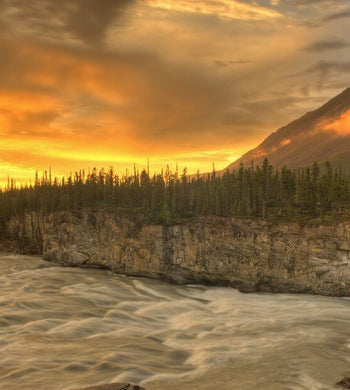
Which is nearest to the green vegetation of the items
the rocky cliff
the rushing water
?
the rocky cliff

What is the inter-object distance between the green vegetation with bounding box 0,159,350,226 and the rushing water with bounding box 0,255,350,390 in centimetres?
1465

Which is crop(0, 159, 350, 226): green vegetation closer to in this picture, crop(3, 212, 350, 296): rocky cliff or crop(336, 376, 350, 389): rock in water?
crop(3, 212, 350, 296): rocky cliff

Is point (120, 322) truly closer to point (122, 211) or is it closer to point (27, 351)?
point (27, 351)

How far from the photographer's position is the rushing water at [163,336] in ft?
74.7

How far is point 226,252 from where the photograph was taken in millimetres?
54750

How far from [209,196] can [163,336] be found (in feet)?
168

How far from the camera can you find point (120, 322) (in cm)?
3669

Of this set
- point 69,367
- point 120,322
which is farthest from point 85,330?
point 69,367

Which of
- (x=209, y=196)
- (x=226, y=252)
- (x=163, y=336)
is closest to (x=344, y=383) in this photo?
(x=163, y=336)

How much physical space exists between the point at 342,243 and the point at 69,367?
3829cm

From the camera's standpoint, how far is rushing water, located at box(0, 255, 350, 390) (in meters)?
22.8

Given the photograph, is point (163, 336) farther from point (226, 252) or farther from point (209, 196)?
point (209, 196)

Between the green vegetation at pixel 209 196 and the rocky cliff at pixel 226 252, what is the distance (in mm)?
2945

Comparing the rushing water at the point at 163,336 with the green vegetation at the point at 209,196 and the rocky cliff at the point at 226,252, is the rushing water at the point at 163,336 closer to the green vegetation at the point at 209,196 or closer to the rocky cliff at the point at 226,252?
the rocky cliff at the point at 226,252
